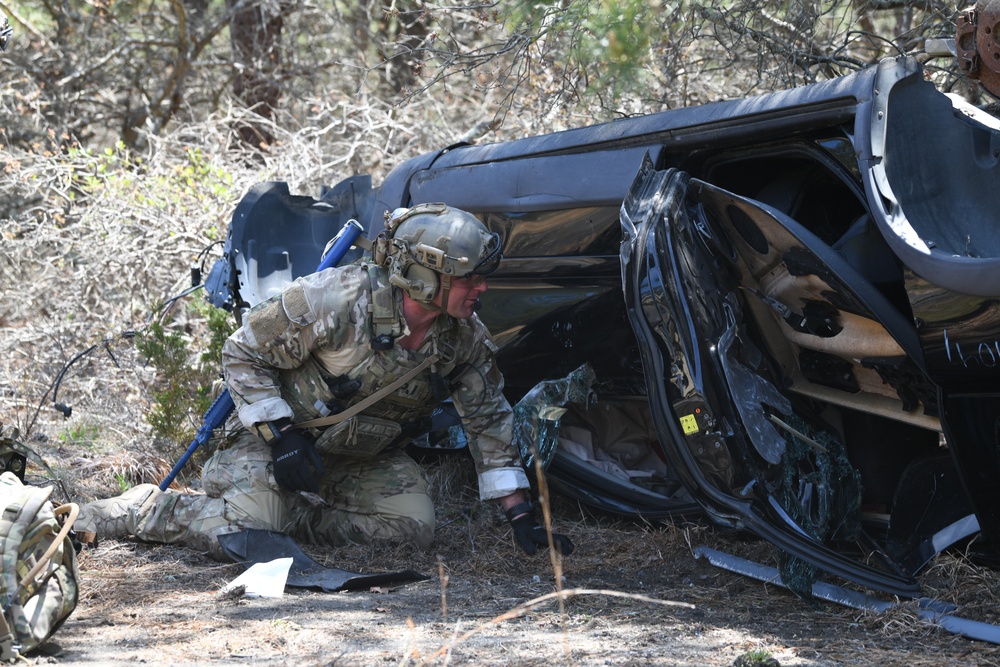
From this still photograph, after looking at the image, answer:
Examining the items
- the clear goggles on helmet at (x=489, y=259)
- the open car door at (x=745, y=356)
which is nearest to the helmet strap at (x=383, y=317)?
the clear goggles on helmet at (x=489, y=259)

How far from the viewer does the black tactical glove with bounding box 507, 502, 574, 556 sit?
4.13 m

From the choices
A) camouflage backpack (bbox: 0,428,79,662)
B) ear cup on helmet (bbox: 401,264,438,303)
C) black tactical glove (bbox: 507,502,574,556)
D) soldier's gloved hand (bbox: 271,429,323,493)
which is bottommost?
black tactical glove (bbox: 507,502,574,556)

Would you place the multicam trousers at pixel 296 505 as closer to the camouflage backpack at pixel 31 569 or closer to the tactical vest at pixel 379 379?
the tactical vest at pixel 379 379

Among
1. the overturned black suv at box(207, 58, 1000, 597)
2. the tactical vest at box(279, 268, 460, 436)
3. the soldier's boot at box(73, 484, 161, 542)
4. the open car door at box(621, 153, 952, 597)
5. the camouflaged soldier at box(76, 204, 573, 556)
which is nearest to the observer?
the overturned black suv at box(207, 58, 1000, 597)

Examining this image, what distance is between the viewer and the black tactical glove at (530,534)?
13.5 ft

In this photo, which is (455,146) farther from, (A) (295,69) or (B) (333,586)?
(A) (295,69)

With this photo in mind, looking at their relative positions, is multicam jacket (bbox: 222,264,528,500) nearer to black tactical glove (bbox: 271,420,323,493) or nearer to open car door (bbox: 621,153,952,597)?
black tactical glove (bbox: 271,420,323,493)

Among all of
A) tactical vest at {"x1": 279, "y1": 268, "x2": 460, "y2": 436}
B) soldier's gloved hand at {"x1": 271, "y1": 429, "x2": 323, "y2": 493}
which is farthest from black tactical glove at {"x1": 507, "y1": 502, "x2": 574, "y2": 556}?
soldier's gloved hand at {"x1": 271, "y1": 429, "x2": 323, "y2": 493}

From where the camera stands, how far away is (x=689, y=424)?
135 inches

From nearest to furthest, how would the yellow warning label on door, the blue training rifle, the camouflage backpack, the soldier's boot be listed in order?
the camouflage backpack → the yellow warning label on door → the soldier's boot → the blue training rifle

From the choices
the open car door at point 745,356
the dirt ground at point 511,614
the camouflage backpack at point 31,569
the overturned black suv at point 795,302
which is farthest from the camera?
the open car door at point 745,356

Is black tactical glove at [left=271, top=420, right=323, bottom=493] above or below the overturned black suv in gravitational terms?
below

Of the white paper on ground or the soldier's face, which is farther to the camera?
the soldier's face

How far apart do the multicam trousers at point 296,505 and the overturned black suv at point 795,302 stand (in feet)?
2.06
